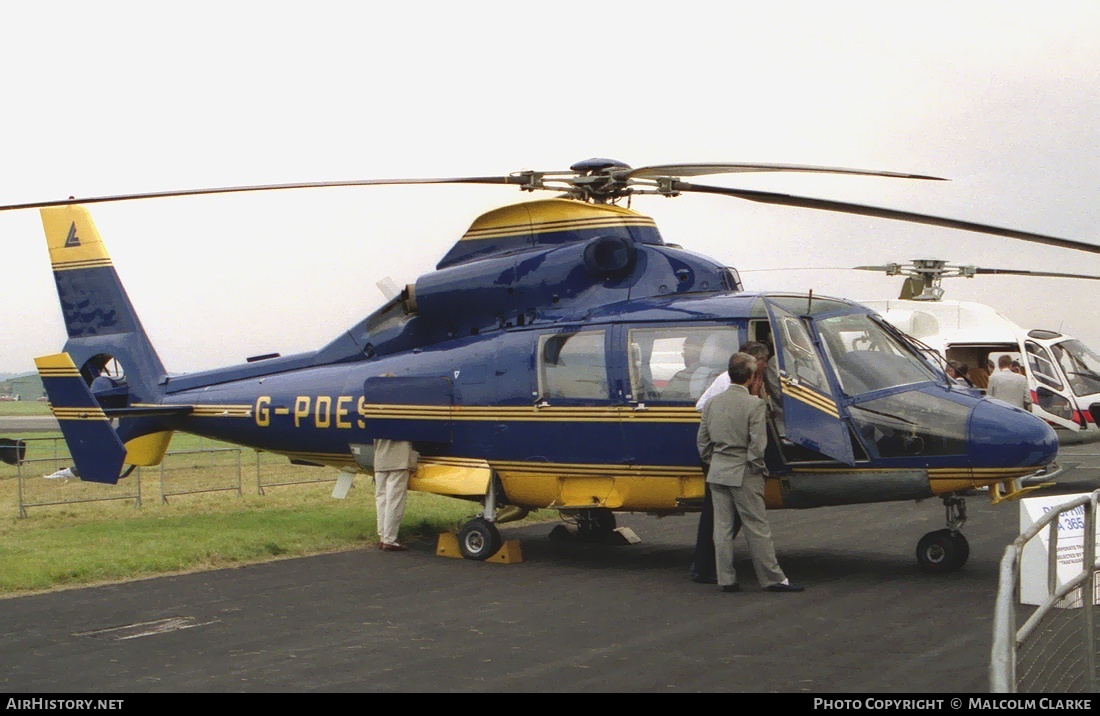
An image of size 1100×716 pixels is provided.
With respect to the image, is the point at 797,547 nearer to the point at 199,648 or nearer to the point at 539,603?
the point at 539,603

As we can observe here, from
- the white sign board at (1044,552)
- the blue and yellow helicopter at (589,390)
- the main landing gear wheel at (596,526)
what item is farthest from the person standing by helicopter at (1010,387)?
the white sign board at (1044,552)

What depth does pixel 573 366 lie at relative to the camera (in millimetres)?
11617

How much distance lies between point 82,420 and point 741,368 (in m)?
8.19

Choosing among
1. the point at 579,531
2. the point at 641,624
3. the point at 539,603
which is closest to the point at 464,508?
the point at 579,531

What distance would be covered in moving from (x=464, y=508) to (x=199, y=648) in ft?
28.7

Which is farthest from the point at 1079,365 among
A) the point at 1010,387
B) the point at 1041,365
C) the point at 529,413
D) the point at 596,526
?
the point at 529,413

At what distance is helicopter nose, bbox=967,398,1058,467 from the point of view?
32.0ft

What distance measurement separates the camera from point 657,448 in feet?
36.2

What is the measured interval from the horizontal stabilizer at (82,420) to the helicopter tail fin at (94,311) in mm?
1450

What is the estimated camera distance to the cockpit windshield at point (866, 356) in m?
10.4

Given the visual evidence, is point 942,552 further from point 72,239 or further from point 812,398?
point 72,239

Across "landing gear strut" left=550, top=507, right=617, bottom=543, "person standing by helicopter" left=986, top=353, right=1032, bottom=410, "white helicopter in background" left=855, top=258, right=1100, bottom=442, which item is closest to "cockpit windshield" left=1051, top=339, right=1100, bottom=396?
"white helicopter in background" left=855, top=258, right=1100, bottom=442

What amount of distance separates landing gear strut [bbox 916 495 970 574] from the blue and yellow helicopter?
21 millimetres

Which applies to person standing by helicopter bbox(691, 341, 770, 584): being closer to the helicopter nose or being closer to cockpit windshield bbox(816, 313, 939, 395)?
cockpit windshield bbox(816, 313, 939, 395)
